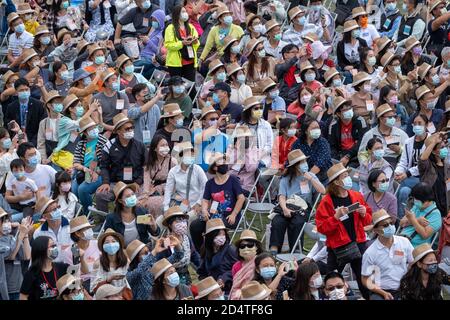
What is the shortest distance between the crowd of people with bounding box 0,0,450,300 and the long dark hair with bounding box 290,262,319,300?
2 cm

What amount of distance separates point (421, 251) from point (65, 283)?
10.7 feet

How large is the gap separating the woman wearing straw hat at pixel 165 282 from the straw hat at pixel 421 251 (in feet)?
6.92

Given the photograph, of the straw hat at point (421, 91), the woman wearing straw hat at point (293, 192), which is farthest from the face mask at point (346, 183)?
the straw hat at point (421, 91)

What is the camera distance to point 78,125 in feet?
58.6

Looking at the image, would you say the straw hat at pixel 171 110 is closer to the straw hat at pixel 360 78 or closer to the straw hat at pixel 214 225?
the straw hat at pixel 360 78

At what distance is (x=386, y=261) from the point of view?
14.2 metres

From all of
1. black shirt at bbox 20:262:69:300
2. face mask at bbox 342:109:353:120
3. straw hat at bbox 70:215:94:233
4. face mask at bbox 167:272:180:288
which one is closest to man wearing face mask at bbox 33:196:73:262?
straw hat at bbox 70:215:94:233

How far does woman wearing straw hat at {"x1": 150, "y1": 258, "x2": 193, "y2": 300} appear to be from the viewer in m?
13.6

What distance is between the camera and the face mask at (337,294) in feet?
44.2

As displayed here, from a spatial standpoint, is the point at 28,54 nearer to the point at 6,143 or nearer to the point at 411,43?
the point at 6,143

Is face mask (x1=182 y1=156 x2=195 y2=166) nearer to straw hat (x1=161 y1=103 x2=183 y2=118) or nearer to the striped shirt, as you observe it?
straw hat (x1=161 y1=103 x2=183 y2=118)

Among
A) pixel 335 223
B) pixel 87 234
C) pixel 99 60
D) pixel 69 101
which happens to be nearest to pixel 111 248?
pixel 87 234
